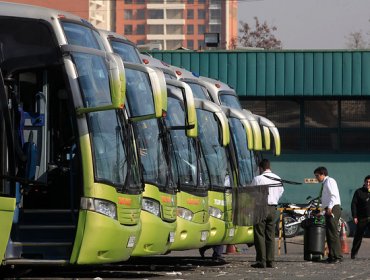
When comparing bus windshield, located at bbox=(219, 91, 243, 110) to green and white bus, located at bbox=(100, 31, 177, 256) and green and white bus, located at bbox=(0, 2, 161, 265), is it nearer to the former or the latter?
green and white bus, located at bbox=(100, 31, 177, 256)

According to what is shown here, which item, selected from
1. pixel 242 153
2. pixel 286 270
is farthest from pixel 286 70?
pixel 286 270

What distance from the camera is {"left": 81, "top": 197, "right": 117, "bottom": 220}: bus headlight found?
16.4 m

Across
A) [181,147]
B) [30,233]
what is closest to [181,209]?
[181,147]

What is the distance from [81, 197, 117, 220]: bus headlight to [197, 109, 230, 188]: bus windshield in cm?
688

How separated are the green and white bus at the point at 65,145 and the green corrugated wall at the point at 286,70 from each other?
2325 centimetres

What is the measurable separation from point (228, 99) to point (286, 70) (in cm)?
1302

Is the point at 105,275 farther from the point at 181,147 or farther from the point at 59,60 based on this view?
the point at 59,60

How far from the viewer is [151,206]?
1919 centimetres

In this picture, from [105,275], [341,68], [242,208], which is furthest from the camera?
[341,68]

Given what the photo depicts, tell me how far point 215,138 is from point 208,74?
1668cm

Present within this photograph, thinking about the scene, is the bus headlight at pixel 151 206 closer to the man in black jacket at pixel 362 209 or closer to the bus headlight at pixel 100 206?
the bus headlight at pixel 100 206

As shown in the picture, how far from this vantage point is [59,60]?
16.5m

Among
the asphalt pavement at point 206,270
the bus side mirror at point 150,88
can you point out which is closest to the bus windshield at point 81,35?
the bus side mirror at point 150,88

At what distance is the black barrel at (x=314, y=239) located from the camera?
26.5 m
